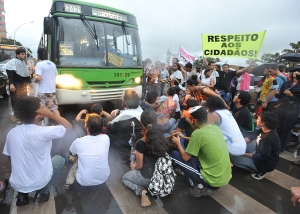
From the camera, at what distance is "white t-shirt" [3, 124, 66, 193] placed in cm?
210

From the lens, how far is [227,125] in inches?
118

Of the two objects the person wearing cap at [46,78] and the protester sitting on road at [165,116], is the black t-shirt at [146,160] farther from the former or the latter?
the person wearing cap at [46,78]

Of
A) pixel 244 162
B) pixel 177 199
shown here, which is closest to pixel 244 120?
pixel 244 162

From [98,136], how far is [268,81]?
457cm

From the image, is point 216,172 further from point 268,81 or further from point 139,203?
point 268,81

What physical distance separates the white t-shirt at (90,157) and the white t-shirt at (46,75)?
258 cm

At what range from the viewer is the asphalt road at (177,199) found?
2432 mm

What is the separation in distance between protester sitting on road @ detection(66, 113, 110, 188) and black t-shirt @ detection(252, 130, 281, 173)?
2338 mm

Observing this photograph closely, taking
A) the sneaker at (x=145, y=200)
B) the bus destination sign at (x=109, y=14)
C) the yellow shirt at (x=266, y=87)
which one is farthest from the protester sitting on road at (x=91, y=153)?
the yellow shirt at (x=266, y=87)

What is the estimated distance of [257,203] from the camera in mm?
2684

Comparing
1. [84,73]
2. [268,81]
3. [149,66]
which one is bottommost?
[268,81]

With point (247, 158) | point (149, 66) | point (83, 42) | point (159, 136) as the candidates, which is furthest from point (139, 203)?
point (149, 66)

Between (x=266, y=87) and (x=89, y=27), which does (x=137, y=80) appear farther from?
(x=266, y=87)

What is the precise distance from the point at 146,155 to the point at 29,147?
4.37 feet
